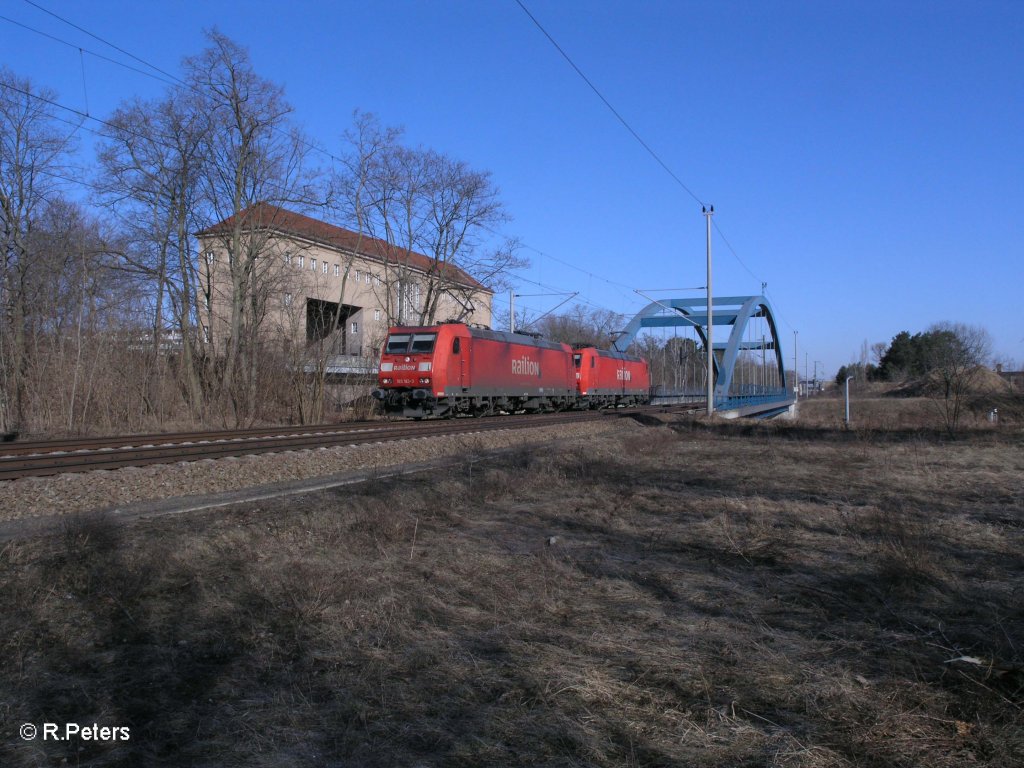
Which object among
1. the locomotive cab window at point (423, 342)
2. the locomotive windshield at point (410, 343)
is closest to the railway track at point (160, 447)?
the locomotive cab window at point (423, 342)

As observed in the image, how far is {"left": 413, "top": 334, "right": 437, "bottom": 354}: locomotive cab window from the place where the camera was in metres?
25.8

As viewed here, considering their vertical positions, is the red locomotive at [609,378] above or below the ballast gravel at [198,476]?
above

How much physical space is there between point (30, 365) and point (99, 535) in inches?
645

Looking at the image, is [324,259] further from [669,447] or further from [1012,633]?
[1012,633]

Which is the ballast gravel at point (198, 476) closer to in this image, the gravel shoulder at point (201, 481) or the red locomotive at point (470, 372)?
the gravel shoulder at point (201, 481)

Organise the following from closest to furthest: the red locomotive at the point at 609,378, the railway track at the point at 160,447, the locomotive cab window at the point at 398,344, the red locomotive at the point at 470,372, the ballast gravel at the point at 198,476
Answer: the ballast gravel at the point at 198,476 < the railway track at the point at 160,447 < the red locomotive at the point at 470,372 < the locomotive cab window at the point at 398,344 < the red locomotive at the point at 609,378

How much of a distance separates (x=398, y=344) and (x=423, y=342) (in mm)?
1074

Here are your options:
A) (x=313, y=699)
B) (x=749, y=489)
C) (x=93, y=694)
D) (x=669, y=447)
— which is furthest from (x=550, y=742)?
(x=669, y=447)

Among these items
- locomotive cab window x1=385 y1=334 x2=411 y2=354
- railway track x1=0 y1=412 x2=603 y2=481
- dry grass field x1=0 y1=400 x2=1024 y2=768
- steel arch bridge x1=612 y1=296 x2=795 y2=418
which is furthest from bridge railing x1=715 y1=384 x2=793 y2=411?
dry grass field x1=0 y1=400 x2=1024 y2=768

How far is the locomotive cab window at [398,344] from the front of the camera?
86.4 feet

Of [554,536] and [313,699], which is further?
[554,536]

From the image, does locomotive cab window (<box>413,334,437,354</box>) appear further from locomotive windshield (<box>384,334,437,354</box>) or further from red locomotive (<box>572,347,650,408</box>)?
red locomotive (<box>572,347,650,408</box>)

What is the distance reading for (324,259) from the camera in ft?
182

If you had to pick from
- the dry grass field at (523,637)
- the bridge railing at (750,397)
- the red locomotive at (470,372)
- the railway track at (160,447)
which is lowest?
the dry grass field at (523,637)
